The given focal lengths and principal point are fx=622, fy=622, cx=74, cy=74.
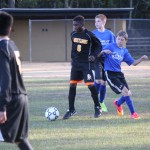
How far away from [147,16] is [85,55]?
137 ft

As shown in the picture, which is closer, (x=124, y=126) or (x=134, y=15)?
(x=124, y=126)

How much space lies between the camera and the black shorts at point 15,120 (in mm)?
6797

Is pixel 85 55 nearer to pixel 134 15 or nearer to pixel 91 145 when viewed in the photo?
pixel 91 145

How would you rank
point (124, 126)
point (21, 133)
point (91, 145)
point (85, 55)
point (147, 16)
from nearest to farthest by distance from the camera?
point (21, 133) < point (91, 145) < point (124, 126) < point (85, 55) < point (147, 16)

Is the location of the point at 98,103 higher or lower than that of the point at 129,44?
higher

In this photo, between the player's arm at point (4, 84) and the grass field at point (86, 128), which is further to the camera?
the grass field at point (86, 128)

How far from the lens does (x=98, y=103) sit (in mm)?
12406

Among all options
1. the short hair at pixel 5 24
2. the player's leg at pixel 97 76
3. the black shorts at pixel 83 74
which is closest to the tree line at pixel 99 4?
the player's leg at pixel 97 76

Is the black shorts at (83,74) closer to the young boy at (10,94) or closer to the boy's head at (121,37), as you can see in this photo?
the boy's head at (121,37)

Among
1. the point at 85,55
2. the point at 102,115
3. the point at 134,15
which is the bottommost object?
the point at 134,15

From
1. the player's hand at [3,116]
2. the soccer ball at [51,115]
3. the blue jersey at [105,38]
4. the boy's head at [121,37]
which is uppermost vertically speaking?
the player's hand at [3,116]

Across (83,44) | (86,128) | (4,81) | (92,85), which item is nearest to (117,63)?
(92,85)

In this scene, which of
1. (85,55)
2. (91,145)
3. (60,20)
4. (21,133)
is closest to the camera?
(21,133)

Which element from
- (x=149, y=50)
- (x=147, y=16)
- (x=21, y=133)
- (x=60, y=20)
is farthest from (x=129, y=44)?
(x=21, y=133)
